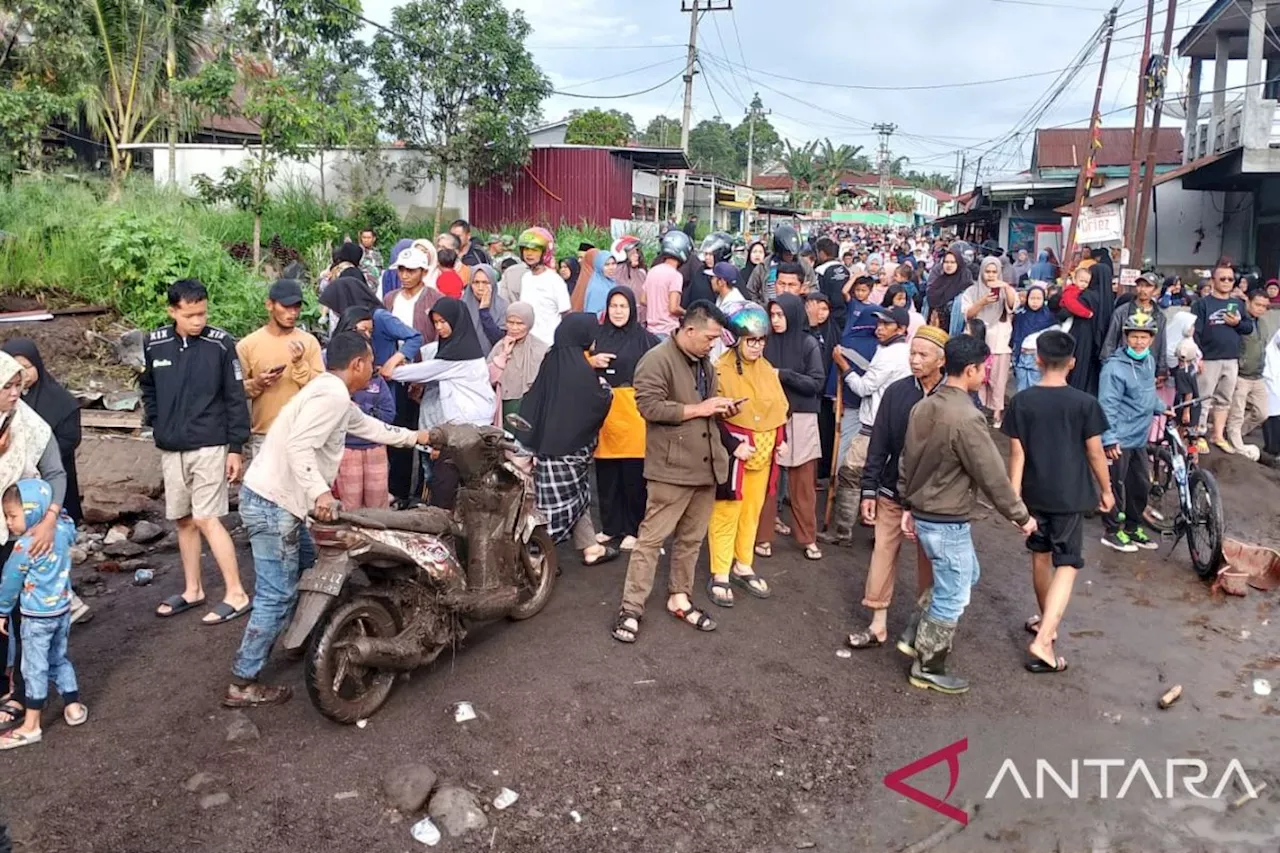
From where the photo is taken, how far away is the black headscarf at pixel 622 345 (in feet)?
19.4

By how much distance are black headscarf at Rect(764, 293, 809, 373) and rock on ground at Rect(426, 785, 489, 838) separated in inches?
136

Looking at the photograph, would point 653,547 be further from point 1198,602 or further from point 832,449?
point 1198,602

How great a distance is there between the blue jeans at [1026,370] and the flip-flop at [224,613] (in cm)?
726

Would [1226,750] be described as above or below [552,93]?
below

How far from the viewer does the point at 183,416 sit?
15.6ft

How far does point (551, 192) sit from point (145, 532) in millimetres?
16671

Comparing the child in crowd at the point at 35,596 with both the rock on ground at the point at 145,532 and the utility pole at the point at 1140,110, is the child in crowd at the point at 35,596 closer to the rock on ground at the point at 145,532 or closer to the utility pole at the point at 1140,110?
the rock on ground at the point at 145,532

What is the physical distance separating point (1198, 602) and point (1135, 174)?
12.9 meters

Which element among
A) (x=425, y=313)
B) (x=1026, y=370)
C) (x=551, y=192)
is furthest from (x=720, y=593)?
(x=551, y=192)

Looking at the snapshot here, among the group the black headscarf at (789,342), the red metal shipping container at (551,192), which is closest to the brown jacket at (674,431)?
the black headscarf at (789,342)

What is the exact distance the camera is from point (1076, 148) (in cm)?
3152

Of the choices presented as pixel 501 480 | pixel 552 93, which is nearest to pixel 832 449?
pixel 501 480

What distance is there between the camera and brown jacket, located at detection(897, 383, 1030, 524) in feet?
13.8

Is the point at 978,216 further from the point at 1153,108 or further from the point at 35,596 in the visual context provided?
the point at 35,596
